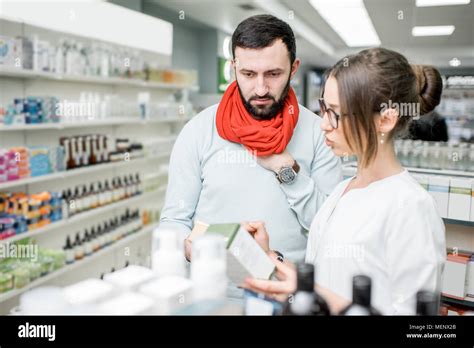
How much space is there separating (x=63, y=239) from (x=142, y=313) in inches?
146

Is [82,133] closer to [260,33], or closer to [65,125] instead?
[65,125]

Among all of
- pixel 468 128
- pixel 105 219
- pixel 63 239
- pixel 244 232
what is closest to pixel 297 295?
pixel 244 232

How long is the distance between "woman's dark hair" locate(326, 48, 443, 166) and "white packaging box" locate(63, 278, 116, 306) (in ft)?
2.27

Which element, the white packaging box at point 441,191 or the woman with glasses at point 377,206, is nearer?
the woman with glasses at point 377,206

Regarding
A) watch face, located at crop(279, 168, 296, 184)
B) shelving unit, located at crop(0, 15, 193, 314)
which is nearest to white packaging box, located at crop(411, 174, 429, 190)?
watch face, located at crop(279, 168, 296, 184)

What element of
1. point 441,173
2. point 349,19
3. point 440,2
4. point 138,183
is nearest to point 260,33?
point 441,173

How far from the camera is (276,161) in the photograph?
1.58 metres

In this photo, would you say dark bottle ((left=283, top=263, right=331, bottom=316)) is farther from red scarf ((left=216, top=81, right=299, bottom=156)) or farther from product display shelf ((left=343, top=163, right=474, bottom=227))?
product display shelf ((left=343, top=163, right=474, bottom=227))

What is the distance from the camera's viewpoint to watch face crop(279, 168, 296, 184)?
153 cm

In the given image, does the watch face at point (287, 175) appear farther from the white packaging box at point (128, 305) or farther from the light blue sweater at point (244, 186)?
the white packaging box at point (128, 305)

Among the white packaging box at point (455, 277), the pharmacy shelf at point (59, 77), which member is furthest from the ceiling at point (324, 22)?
the white packaging box at point (455, 277)

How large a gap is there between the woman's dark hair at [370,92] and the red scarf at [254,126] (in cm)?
42

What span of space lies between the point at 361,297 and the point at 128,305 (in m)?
0.40

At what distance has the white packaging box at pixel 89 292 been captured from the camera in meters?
0.77
